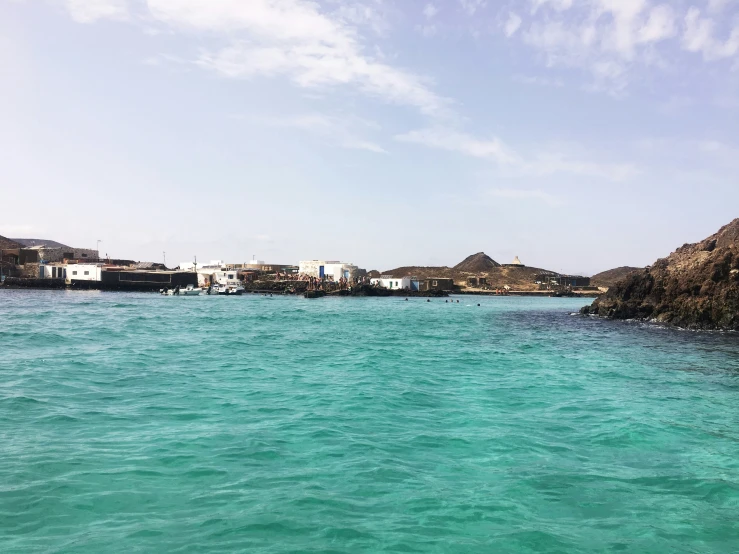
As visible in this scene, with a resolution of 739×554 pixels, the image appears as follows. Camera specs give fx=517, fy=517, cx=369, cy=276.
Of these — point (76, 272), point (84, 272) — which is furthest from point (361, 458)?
point (76, 272)

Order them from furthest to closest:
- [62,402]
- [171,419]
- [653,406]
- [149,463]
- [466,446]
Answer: [653,406]
[62,402]
[171,419]
[466,446]
[149,463]

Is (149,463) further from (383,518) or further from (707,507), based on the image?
(707,507)

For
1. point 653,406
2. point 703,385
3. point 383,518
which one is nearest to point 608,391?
point 653,406

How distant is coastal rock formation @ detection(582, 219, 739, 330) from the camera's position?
38.6 metres

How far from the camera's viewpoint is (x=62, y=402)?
12648 mm

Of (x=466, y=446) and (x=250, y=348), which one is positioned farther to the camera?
(x=250, y=348)

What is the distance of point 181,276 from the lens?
12312cm

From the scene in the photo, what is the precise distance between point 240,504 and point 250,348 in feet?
63.8

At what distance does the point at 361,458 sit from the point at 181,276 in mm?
122512

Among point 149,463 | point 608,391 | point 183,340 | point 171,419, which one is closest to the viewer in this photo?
point 149,463

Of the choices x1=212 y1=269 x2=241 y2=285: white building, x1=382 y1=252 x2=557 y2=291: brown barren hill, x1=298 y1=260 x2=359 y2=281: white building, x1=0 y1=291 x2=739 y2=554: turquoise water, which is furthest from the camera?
x1=382 y1=252 x2=557 y2=291: brown barren hill

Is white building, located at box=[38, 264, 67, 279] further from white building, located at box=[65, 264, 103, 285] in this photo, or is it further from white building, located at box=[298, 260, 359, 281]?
white building, located at box=[298, 260, 359, 281]

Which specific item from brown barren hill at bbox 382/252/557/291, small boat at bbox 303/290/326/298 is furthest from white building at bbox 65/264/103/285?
brown barren hill at bbox 382/252/557/291

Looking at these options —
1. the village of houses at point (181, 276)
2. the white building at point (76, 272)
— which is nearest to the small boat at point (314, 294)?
the village of houses at point (181, 276)
